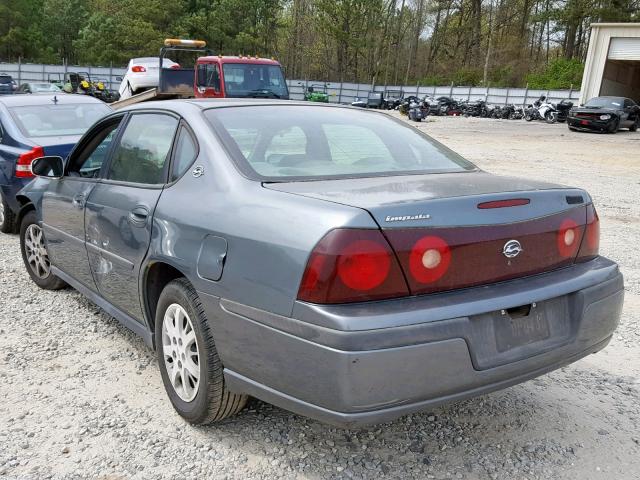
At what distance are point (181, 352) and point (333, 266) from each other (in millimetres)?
1099

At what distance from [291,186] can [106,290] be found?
1.59m

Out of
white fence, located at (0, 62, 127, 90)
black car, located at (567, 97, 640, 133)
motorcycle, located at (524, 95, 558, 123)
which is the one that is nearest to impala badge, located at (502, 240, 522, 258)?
black car, located at (567, 97, 640, 133)

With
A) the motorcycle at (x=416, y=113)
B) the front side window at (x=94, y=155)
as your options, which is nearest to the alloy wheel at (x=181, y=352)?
the front side window at (x=94, y=155)

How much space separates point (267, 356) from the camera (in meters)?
2.31

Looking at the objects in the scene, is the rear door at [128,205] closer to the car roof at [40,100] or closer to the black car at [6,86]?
the car roof at [40,100]

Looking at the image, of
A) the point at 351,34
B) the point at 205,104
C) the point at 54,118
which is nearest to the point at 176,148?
the point at 205,104

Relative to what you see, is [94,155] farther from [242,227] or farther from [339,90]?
[339,90]

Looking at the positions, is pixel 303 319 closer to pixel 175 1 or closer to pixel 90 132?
pixel 90 132

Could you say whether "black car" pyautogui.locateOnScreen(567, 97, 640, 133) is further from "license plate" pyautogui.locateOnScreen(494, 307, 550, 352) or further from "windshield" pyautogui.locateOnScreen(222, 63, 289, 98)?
"license plate" pyautogui.locateOnScreen(494, 307, 550, 352)

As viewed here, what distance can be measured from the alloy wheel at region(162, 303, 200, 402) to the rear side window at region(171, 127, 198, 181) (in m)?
0.66

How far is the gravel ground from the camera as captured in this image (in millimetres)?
2607

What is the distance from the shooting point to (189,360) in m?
2.82

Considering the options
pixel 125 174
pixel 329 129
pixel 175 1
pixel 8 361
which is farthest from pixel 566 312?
pixel 175 1

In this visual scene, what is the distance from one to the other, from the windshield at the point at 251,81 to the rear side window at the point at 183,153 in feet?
37.0
